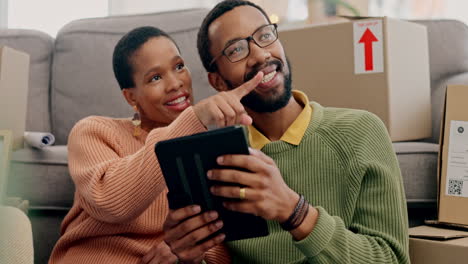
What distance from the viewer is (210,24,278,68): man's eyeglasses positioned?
3.59 feet

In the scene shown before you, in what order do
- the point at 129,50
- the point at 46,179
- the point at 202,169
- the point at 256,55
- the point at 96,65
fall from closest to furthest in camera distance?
the point at 202,169, the point at 256,55, the point at 129,50, the point at 46,179, the point at 96,65

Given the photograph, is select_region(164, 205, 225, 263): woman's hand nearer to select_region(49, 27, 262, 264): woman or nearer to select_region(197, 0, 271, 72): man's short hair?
select_region(49, 27, 262, 264): woman

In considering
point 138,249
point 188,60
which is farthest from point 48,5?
point 138,249

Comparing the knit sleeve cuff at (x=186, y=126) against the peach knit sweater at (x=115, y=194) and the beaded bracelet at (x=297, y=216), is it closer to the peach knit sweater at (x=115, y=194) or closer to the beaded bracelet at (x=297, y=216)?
the peach knit sweater at (x=115, y=194)

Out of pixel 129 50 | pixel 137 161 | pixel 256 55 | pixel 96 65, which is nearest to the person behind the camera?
pixel 137 161

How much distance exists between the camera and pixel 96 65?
1.97m

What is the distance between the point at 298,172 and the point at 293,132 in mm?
82

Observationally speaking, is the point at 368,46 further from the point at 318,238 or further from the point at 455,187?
the point at 318,238

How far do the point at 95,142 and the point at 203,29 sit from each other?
34 cm

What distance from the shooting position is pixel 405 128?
1617mm

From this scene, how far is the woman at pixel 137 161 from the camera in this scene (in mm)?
943

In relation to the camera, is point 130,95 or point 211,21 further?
point 130,95

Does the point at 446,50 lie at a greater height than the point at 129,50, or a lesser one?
lesser

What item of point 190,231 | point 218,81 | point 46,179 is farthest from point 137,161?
point 46,179
